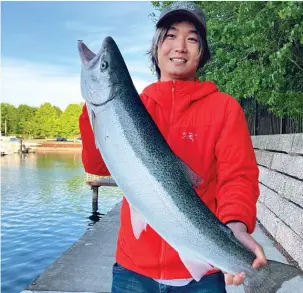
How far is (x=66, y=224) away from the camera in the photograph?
58.4 feet

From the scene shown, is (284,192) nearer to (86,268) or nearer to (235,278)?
(86,268)

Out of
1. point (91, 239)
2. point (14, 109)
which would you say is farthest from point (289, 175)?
point (14, 109)

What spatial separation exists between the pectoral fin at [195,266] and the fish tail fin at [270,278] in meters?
0.20

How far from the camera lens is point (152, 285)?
91.7 inches

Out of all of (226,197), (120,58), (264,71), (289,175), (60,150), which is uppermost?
(264,71)

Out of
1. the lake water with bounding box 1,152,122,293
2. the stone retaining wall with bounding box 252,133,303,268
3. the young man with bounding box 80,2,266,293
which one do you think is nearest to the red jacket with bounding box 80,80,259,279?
the young man with bounding box 80,2,266,293

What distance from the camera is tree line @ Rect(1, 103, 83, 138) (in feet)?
325

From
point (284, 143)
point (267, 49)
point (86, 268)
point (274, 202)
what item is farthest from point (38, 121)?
point (86, 268)

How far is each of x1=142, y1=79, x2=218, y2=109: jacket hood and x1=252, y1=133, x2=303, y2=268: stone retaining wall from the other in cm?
472

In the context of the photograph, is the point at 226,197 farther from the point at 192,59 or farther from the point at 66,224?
the point at 66,224

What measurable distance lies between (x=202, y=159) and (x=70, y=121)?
97253 mm

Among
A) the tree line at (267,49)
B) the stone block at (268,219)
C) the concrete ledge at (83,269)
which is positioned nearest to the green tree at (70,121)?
the stone block at (268,219)

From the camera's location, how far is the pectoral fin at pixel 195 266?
2082 millimetres

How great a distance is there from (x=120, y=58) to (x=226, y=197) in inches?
34.4
